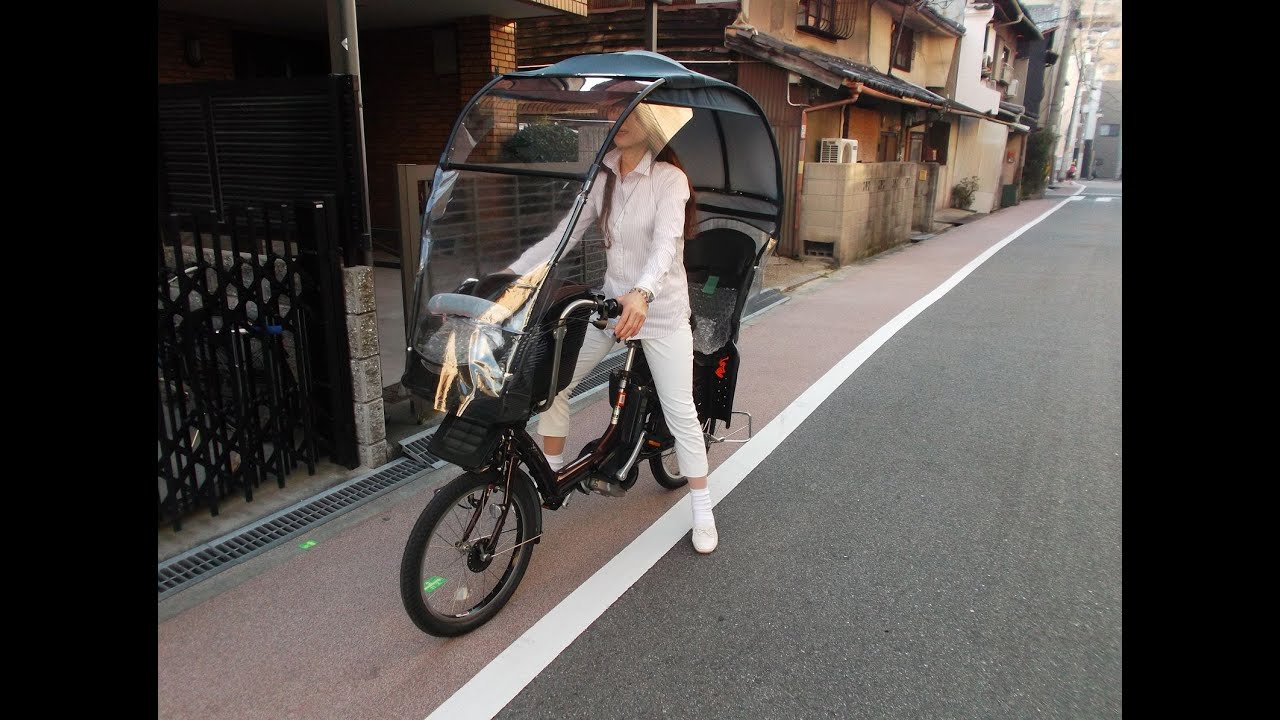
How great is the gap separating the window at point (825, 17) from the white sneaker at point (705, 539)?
13762 millimetres

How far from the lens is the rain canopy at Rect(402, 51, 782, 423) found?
118 inches

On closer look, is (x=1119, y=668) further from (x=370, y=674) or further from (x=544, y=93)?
(x=544, y=93)

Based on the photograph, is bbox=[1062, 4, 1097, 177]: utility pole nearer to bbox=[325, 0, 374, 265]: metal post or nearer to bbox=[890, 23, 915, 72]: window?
bbox=[890, 23, 915, 72]: window

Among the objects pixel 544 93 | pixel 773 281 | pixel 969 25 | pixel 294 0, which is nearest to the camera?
pixel 544 93

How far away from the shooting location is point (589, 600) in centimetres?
344

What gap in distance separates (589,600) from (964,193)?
25.3 m

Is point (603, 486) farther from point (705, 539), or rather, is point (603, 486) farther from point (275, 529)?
point (275, 529)

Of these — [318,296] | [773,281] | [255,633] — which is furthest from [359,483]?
[773,281]

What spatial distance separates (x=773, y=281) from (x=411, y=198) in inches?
287

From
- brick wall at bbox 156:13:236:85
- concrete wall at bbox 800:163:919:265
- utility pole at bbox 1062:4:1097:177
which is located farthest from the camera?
utility pole at bbox 1062:4:1097:177

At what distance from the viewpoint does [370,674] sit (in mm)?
2955

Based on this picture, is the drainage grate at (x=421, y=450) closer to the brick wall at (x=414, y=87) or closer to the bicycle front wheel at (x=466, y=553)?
the bicycle front wheel at (x=466, y=553)

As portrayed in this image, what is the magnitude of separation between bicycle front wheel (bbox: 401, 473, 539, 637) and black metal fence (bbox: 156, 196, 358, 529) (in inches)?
60.3

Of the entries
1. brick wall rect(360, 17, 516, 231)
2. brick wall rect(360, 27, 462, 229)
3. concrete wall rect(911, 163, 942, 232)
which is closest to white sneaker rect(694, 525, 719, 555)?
brick wall rect(360, 17, 516, 231)
